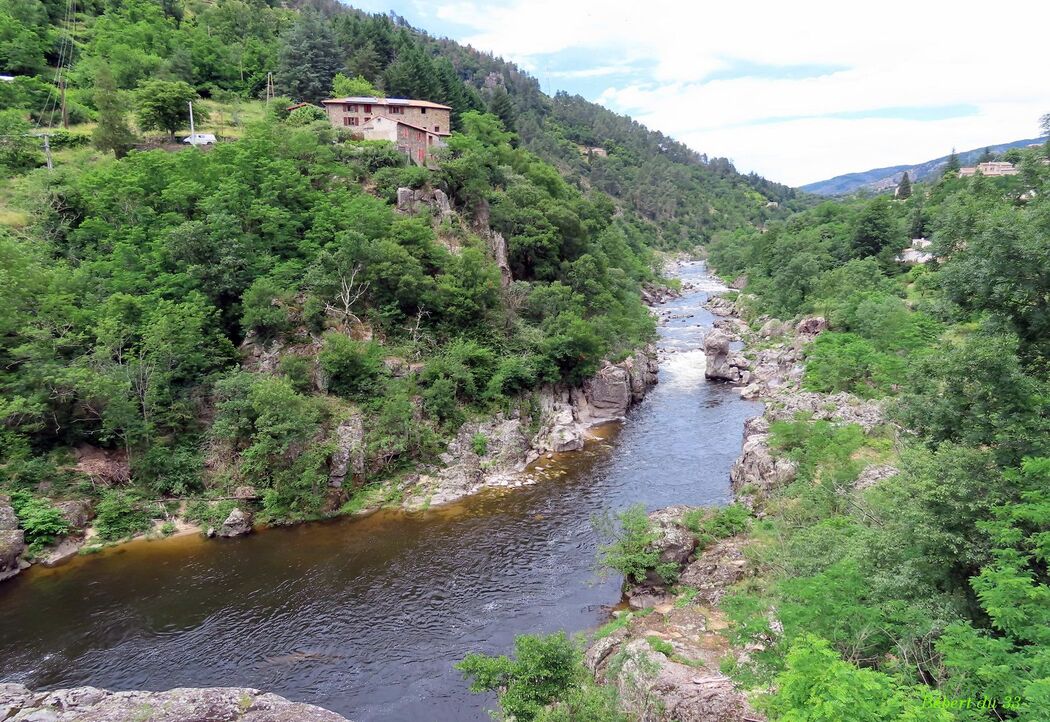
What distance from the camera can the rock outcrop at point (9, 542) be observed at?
73.7 ft

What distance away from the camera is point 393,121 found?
46844 mm

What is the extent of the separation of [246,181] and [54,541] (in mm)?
24524

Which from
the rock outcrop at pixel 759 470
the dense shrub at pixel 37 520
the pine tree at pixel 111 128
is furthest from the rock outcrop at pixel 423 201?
the rock outcrop at pixel 759 470

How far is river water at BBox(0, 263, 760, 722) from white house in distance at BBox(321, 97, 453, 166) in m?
33.5

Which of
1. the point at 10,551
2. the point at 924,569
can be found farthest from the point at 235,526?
the point at 924,569

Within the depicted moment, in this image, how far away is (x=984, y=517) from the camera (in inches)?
482

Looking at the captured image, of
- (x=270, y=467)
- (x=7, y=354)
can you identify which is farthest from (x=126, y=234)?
(x=270, y=467)

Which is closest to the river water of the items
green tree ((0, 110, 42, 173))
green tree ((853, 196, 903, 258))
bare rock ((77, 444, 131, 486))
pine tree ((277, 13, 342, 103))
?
bare rock ((77, 444, 131, 486))

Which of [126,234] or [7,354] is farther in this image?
[126,234]

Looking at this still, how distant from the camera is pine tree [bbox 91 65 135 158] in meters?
42.4

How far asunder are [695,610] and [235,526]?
21.4m

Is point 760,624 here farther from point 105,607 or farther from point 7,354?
point 7,354

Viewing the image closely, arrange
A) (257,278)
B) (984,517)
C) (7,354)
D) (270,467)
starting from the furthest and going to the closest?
1. (257,278)
2. (270,467)
3. (7,354)
4. (984,517)

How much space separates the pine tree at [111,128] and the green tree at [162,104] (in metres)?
2.31
